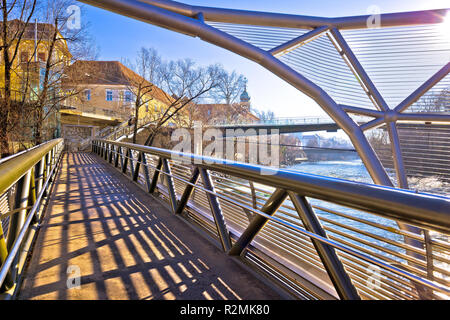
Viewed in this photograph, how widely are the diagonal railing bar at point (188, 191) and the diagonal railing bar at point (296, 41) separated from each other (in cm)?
800

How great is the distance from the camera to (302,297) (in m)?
1.76

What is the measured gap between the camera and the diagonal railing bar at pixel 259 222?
5.76 ft

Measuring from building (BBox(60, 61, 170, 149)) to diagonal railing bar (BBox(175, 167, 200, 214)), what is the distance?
612 inches

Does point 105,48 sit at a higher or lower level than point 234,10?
higher

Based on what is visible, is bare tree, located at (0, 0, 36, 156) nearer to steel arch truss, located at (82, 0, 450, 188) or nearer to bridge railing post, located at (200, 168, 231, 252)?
steel arch truss, located at (82, 0, 450, 188)

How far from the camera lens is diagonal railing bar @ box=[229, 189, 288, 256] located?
1.76 metres

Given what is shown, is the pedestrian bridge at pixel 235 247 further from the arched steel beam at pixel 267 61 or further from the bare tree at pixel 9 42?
the bare tree at pixel 9 42

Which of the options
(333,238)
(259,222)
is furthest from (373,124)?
(333,238)

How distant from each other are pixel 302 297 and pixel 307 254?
1.18ft

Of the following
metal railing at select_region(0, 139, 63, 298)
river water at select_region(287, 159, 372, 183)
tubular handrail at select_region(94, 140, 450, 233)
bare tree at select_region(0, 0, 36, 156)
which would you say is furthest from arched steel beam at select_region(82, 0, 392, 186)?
tubular handrail at select_region(94, 140, 450, 233)
